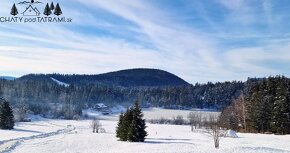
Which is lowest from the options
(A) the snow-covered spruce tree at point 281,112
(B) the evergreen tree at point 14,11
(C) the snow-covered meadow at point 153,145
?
(C) the snow-covered meadow at point 153,145

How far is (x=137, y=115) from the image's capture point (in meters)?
72.5

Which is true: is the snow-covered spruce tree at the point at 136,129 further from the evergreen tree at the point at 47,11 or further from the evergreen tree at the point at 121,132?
the evergreen tree at the point at 47,11

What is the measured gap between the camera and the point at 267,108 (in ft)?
291

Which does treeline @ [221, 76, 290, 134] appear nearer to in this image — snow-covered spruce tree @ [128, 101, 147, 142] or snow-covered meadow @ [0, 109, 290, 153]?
snow-covered meadow @ [0, 109, 290, 153]

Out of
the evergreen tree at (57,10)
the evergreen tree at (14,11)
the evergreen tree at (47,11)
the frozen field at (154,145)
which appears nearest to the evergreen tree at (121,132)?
the frozen field at (154,145)

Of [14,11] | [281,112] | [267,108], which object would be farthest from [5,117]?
[14,11]

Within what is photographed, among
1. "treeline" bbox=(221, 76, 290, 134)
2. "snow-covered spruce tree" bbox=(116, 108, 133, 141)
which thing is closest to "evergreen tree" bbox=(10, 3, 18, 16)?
"snow-covered spruce tree" bbox=(116, 108, 133, 141)

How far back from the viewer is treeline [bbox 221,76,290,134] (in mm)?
83688

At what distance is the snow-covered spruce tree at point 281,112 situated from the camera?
273 feet

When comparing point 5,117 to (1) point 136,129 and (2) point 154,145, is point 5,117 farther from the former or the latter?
(2) point 154,145

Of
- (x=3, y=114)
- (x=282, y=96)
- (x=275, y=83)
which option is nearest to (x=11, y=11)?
(x=282, y=96)

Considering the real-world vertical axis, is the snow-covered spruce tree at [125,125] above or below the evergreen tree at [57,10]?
Result: below

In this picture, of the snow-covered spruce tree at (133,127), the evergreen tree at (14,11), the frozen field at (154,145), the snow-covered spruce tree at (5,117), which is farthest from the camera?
the snow-covered spruce tree at (5,117)

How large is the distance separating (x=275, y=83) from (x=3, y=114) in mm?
71272
